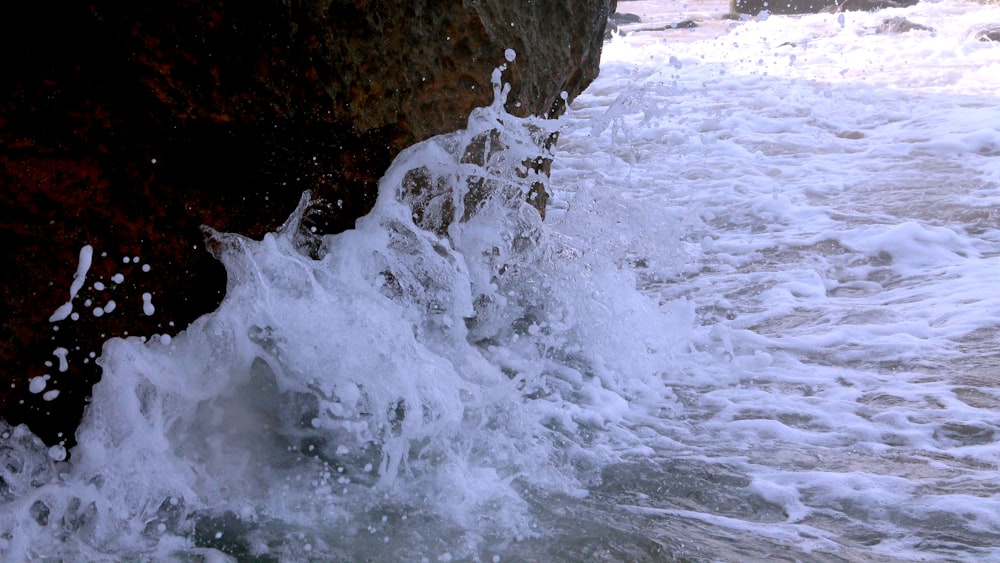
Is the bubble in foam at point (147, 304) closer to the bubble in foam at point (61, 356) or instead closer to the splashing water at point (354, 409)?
the splashing water at point (354, 409)

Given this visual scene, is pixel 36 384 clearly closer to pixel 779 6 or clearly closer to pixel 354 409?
pixel 354 409

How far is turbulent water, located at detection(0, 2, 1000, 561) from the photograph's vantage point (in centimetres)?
233

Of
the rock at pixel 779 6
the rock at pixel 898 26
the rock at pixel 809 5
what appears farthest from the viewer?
the rock at pixel 779 6

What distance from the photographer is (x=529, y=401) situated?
120 inches

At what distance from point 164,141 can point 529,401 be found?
1.43 m

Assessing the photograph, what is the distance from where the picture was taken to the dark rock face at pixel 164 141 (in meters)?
2.28

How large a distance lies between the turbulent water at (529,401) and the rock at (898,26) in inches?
371

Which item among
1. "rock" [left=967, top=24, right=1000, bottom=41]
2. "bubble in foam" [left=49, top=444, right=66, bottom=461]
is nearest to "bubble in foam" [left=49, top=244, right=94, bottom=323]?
"bubble in foam" [left=49, top=444, right=66, bottom=461]

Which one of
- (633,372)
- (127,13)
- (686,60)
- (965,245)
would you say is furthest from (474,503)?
(686,60)

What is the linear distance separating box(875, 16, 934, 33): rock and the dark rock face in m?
11.7

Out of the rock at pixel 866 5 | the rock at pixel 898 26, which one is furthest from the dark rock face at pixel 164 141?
the rock at pixel 866 5

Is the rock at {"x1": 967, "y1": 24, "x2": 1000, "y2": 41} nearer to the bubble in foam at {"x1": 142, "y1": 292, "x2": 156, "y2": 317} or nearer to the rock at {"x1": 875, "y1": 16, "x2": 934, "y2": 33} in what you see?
the rock at {"x1": 875, "y1": 16, "x2": 934, "y2": 33}

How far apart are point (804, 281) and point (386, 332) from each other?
2282mm

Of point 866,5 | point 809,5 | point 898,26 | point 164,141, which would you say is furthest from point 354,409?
point 809,5
